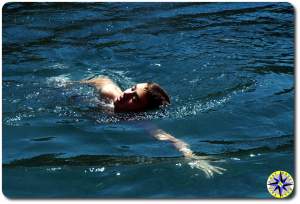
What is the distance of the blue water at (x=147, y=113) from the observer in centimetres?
493

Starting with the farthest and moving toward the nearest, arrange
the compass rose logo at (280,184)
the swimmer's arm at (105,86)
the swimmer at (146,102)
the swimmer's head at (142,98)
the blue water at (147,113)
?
1. the swimmer's arm at (105,86)
2. the swimmer's head at (142,98)
3. the swimmer at (146,102)
4. the blue water at (147,113)
5. the compass rose logo at (280,184)

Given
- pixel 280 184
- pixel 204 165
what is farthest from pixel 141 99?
pixel 280 184

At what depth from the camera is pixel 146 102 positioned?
21.2 ft

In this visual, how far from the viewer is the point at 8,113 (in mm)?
6297

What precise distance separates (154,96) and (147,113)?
20cm

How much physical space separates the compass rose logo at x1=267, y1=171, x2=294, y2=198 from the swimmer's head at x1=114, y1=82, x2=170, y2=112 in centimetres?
183

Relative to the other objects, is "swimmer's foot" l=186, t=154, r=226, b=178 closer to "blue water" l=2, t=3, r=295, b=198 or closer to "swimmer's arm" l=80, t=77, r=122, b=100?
"blue water" l=2, t=3, r=295, b=198

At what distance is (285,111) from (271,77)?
116cm

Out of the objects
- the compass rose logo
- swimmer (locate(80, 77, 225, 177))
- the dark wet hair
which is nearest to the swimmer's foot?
swimmer (locate(80, 77, 225, 177))

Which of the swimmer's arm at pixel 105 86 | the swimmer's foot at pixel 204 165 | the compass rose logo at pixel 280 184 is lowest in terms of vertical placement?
the compass rose logo at pixel 280 184

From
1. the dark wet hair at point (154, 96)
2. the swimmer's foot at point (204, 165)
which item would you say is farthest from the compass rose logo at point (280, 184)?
the dark wet hair at point (154, 96)

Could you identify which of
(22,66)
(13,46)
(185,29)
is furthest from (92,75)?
(185,29)

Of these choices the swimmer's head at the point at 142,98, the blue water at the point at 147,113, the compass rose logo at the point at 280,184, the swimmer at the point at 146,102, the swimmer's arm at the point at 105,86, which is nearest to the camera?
the compass rose logo at the point at 280,184

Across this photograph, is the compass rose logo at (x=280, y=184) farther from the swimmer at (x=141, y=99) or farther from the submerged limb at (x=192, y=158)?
the swimmer at (x=141, y=99)
